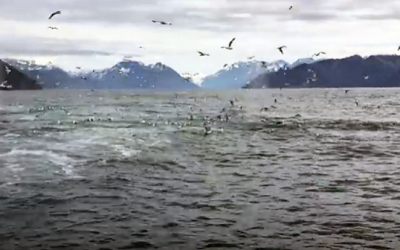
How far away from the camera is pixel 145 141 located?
36.7 metres

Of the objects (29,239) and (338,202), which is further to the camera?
(338,202)

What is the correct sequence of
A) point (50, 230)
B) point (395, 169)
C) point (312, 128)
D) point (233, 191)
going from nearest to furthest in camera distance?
point (50, 230), point (233, 191), point (395, 169), point (312, 128)

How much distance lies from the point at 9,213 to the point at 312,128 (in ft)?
115

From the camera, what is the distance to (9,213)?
17016 millimetres

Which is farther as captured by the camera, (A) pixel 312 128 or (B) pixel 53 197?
(A) pixel 312 128

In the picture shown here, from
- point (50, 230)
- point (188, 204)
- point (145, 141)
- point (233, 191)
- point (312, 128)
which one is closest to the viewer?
point (50, 230)

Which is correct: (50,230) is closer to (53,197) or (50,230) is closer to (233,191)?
(53,197)

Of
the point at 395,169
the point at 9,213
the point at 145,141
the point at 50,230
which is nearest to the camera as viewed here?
the point at 50,230

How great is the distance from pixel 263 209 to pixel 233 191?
297cm

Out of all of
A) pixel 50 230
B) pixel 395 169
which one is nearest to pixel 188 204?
pixel 50 230

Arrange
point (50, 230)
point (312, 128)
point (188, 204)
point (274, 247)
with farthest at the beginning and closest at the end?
point (312, 128)
point (188, 204)
point (50, 230)
point (274, 247)

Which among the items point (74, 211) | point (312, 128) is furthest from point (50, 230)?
point (312, 128)

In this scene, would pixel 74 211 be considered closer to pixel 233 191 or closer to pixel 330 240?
pixel 233 191

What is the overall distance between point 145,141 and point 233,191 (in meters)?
17.1
